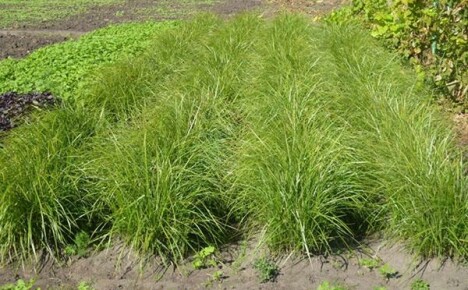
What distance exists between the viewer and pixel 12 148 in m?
5.01

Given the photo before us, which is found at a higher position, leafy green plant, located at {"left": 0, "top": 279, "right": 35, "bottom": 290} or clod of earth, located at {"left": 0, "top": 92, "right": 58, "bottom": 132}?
clod of earth, located at {"left": 0, "top": 92, "right": 58, "bottom": 132}

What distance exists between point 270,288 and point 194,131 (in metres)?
1.54

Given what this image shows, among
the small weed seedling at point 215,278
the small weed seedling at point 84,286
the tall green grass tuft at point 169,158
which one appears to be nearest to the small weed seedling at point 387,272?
the small weed seedling at point 215,278

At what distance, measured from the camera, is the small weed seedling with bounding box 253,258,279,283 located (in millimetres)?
4117

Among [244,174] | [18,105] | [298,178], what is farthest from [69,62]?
[298,178]

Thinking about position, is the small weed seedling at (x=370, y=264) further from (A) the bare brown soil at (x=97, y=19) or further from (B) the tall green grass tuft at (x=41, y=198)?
(A) the bare brown soil at (x=97, y=19)

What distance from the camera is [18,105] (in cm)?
675

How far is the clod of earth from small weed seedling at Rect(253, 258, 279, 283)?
2.86 m

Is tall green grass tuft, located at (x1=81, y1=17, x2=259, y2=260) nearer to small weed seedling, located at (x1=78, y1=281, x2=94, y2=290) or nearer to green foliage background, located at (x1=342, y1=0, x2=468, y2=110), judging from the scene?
small weed seedling, located at (x1=78, y1=281, x2=94, y2=290)

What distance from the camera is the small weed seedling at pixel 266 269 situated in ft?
13.5

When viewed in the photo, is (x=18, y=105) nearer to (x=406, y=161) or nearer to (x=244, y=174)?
(x=244, y=174)

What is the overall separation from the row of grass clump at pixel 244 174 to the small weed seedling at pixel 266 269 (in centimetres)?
14

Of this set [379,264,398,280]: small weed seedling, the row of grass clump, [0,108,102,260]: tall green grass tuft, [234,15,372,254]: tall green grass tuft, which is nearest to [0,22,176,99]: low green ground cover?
the row of grass clump

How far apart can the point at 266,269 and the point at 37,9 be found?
44.8ft
